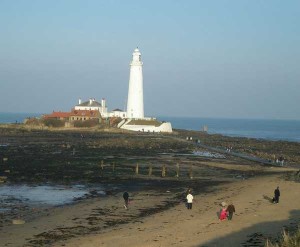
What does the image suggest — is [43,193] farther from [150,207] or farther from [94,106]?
[94,106]

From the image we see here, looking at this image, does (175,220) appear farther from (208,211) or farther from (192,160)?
(192,160)

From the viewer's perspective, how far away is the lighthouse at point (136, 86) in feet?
292

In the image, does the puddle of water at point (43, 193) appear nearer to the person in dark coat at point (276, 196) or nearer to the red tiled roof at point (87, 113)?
the person in dark coat at point (276, 196)

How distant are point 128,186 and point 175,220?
33.6 ft

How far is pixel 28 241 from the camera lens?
16.7m

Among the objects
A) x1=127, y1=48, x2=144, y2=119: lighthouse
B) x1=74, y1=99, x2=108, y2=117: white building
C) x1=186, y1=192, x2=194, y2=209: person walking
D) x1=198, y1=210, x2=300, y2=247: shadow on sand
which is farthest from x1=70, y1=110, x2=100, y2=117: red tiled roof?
x1=198, y1=210, x2=300, y2=247: shadow on sand

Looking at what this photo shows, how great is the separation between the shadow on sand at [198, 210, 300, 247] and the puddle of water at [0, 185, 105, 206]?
9.39m

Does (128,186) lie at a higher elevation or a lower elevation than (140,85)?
lower

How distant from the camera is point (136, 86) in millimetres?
88938

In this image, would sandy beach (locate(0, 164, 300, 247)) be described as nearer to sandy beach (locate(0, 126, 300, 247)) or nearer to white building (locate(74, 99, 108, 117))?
sandy beach (locate(0, 126, 300, 247))

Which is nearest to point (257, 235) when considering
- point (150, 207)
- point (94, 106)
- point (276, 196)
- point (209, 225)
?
point (209, 225)

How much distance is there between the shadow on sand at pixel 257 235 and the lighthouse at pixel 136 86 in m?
70.8

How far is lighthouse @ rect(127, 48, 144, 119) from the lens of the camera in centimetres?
8894

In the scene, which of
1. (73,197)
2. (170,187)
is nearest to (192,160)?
(170,187)
